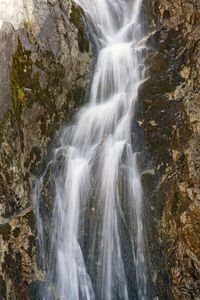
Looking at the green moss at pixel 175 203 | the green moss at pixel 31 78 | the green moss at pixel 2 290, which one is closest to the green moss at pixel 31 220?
the green moss at pixel 2 290

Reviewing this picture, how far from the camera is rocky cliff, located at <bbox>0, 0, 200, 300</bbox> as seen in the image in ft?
23.3

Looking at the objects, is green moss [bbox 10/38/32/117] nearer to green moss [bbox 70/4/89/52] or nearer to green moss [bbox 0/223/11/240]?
green moss [bbox 70/4/89/52]

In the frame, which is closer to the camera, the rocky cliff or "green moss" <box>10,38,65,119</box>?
the rocky cliff

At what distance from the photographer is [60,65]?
31.0ft

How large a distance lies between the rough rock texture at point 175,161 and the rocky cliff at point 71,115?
17mm

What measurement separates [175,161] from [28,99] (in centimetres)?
344

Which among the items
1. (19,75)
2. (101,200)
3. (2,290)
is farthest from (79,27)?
(2,290)

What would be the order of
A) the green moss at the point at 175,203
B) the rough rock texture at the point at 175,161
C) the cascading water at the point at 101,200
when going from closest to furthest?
the rough rock texture at the point at 175,161 < the green moss at the point at 175,203 < the cascading water at the point at 101,200

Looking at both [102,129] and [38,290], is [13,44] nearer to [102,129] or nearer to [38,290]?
[102,129]

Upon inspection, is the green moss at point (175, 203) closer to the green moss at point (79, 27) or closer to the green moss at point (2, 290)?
the green moss at point (2, 290)

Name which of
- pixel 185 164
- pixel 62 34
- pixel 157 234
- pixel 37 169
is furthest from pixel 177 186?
pixel 62 34

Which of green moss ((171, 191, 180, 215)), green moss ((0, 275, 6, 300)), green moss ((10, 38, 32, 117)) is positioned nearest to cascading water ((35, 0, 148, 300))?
green moss ((171, 191, 180, 215))

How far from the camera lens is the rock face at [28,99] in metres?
8.43

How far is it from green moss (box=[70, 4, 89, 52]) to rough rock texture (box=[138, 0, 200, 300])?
166cm
